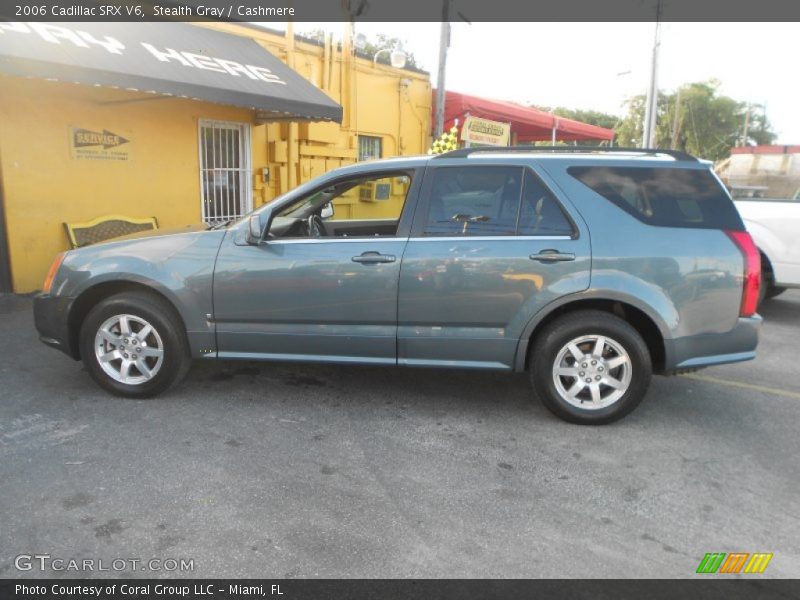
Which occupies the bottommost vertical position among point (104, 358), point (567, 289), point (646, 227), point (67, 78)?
point (104, 358)

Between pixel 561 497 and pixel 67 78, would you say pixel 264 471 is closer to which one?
pixel 561 497

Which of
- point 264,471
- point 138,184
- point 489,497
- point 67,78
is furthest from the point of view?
point 138,184

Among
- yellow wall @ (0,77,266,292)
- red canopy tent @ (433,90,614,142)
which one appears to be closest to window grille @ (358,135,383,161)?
red canopy tent @ (433,90,614,142)

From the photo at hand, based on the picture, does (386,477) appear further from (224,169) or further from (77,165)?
(224,169)

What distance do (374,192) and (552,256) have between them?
2.08 metres

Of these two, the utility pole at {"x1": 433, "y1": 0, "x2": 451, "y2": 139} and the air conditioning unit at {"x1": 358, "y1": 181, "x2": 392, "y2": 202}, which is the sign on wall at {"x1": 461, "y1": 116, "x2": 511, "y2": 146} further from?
the air conditioning unit at {"x1": 358, "y1": 181, "x2": 392, "y2": 202}

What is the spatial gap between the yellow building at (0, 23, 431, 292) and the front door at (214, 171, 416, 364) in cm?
137

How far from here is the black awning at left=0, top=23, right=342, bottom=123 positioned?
247 inches

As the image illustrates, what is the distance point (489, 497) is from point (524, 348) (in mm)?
1227

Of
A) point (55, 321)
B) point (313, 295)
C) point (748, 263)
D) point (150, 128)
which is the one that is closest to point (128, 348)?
point (55, 321)

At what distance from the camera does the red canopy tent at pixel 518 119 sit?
46.6 feet

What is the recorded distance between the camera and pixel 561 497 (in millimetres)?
3273

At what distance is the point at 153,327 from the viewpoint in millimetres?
4367
